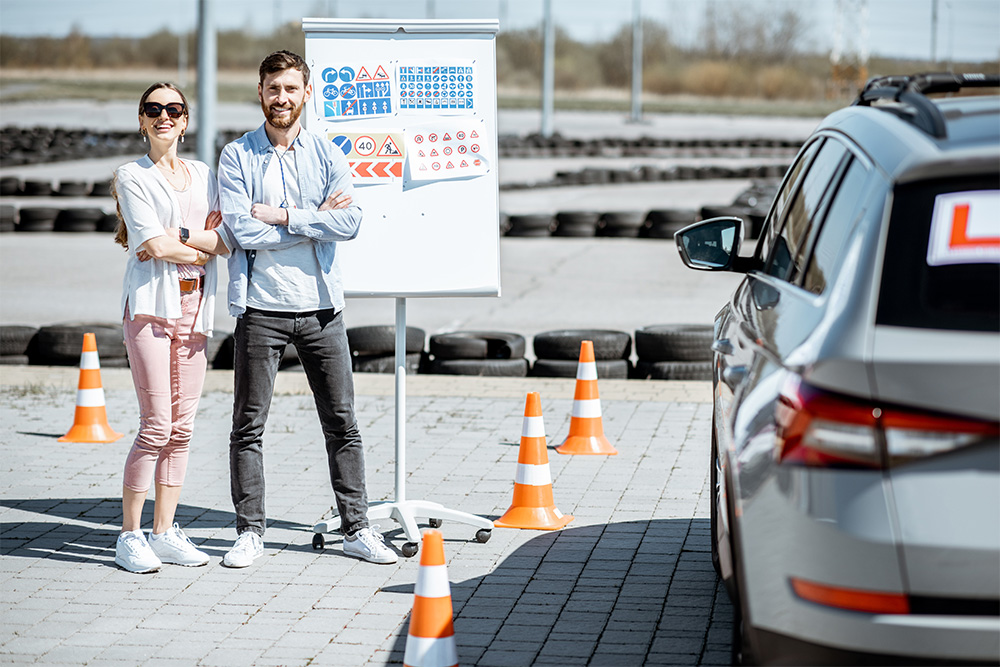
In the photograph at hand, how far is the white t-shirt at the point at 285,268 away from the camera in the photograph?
17.8 feet

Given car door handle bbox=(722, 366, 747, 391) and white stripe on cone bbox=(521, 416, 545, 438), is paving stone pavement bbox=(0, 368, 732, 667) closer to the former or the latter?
white stripe on cone bbox=(521, 416, 545, 438)

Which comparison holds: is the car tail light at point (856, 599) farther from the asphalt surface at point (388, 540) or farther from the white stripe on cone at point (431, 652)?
the asphalt surface at point (388, 540)

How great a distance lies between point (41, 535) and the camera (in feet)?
19.9

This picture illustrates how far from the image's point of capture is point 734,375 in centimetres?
388

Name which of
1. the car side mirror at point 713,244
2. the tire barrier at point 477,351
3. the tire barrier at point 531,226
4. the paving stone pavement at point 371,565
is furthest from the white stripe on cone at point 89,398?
the tire barrier at point 531,226

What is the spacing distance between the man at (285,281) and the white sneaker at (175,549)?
145 millimetres

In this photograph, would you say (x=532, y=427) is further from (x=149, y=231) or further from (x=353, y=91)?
(x=149, y=231)

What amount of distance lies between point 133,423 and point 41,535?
8.66 feet

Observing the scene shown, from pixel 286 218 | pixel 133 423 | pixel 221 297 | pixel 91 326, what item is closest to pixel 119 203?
pixel 286 218

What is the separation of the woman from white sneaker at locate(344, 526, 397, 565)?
26.0 inches

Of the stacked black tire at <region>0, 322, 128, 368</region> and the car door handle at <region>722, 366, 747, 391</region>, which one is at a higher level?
the car door handle at <region>722, 366, 747, 391</region>

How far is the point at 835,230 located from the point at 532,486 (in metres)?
3.09

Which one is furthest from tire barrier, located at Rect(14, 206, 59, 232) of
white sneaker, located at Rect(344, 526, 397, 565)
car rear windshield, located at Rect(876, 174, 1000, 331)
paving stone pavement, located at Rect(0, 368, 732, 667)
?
car rear windshield, located at Rect(876, 174, 1000, 331)

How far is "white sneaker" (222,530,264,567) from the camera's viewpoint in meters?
5.55
